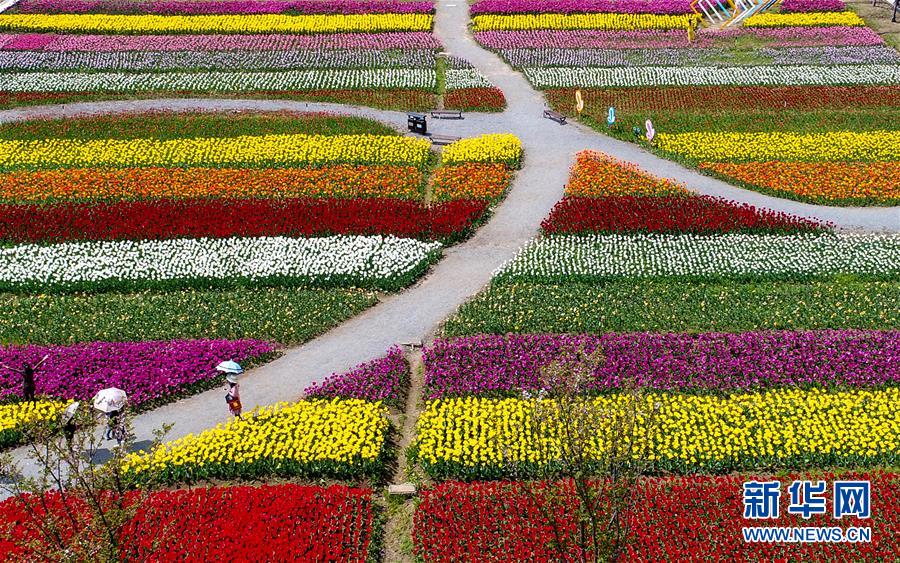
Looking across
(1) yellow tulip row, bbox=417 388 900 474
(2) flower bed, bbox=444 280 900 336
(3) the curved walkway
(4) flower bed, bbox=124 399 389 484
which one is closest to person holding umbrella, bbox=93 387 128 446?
(4) flower bed, bbox=124 399 389 484

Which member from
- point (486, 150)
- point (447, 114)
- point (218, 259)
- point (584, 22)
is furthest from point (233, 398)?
point (584, 22)

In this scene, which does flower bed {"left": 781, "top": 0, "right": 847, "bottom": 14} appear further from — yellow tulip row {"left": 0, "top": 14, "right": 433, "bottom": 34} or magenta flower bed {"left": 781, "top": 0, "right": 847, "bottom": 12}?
yellow tulip row {"left": 0, "top": 14, "right": 433, "bottom": 34}

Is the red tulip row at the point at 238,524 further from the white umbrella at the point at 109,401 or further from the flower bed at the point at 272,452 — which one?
the white umbrella at the point at 109,401

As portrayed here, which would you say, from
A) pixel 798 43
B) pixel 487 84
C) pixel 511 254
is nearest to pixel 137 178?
pixel 511 254

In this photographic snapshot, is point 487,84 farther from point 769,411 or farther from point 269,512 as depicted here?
point 269,512

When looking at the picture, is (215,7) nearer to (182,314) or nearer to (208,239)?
(208,239)

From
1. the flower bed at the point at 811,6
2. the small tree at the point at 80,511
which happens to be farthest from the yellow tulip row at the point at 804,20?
the small tree at the point at 80,511
